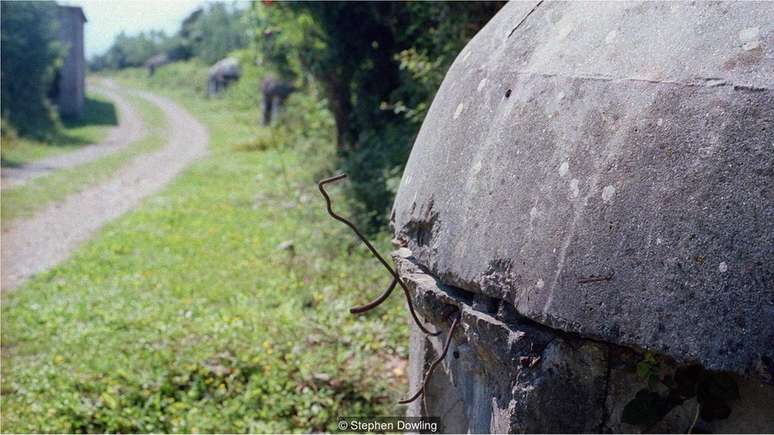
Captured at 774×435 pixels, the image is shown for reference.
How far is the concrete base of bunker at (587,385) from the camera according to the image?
1.87 meters

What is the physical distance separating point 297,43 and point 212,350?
688 centimetres

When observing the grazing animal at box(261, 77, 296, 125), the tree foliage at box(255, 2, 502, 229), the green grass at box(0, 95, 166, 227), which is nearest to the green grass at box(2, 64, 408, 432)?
the tree foliage at box(255, 2, 502, 229)

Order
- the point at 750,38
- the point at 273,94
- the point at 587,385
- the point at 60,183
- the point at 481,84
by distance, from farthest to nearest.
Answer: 1. the point at 273,94
2. the point at 60,183
3. the point at 481,84
4. the point at 587,385
5. the point at 750,38

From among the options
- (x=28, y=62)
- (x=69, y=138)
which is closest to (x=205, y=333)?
(x=69, y=138)

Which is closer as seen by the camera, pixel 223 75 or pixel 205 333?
pixel 205 333

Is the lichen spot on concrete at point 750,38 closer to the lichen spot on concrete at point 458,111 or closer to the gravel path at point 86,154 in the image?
the lichen spot on concrete at point 458,111

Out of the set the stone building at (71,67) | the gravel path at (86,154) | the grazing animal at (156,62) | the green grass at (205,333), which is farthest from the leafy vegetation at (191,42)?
the green grass at (205,333)

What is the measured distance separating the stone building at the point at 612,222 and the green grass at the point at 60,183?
8369mm

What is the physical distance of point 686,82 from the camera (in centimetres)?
175

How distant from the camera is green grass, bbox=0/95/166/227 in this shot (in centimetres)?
996

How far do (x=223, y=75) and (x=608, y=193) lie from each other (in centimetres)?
3161

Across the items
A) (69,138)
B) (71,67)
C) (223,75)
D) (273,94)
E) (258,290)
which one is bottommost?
(69,138)

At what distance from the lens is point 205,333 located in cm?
527

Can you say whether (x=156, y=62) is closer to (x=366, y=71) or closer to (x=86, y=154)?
(x=86, y=154)
